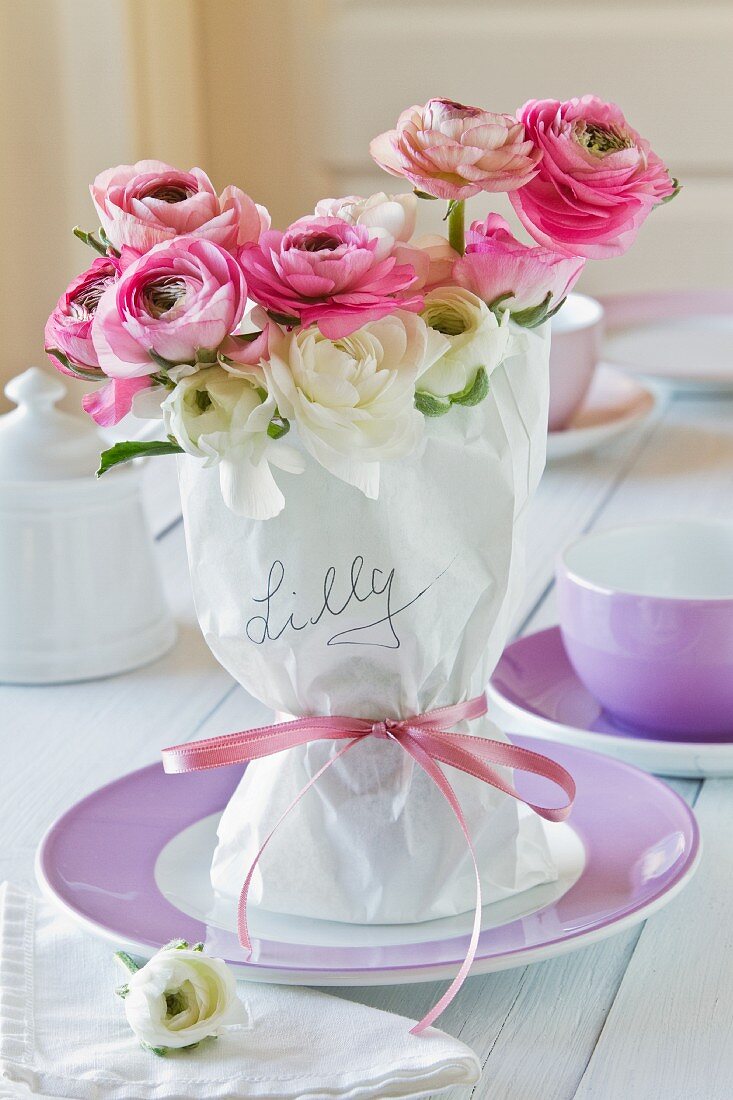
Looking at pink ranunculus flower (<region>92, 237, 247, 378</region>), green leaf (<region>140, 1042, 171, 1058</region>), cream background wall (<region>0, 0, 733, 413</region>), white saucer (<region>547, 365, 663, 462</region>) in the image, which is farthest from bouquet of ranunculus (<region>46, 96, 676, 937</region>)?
cream background wall (<region>0, 0, 733, 413</region>)

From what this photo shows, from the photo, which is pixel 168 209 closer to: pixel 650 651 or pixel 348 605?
pixel 348 605

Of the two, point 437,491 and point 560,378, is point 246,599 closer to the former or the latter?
point 437,491

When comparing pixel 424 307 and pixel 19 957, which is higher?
pixel 424 307

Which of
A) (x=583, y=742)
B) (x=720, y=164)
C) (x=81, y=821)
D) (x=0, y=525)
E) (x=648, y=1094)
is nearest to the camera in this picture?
(x=648, y=1094)

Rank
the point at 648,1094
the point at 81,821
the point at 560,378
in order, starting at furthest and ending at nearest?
1. the point at 560,378
2. the point at 81,821
3. the point at 648,1094

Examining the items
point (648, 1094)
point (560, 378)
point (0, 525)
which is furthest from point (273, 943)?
point (560, 378)

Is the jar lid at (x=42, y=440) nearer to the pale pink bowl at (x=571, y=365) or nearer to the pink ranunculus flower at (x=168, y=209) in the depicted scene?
the pink ranunculus flower at (x=168, y=209)

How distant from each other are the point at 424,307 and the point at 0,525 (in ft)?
1.49

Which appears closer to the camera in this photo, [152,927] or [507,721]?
[152,927]

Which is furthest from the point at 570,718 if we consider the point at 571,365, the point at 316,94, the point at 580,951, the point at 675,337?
the point at 316,94

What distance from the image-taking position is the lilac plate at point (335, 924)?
0.57 m

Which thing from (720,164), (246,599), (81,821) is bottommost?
(720,164)

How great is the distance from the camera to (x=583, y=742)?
79 cm

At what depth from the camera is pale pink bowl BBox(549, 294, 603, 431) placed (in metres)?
1.31
